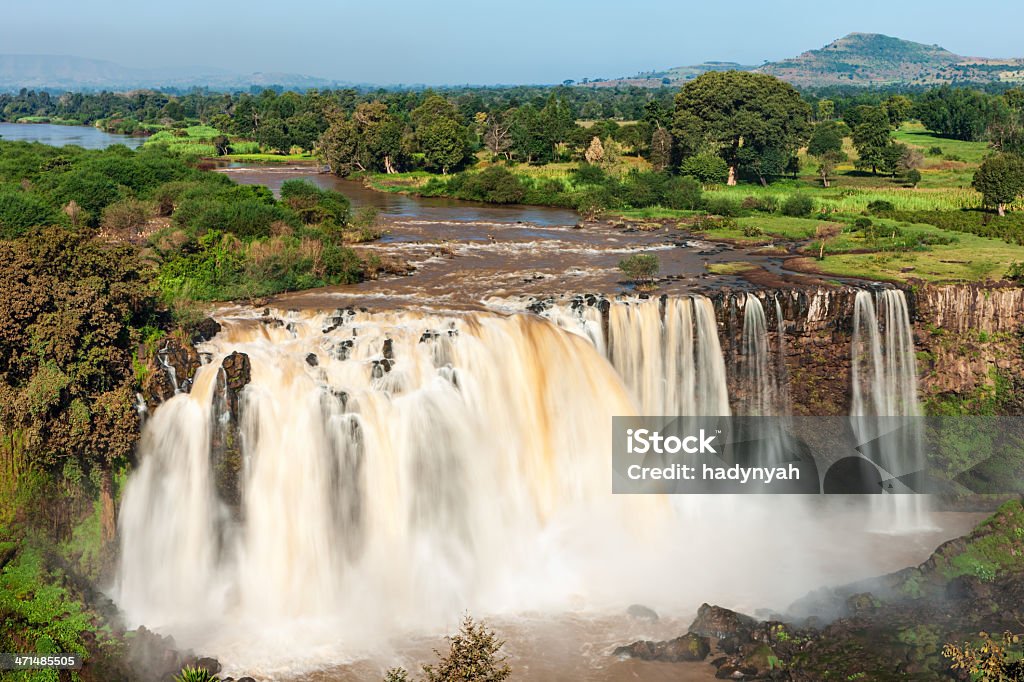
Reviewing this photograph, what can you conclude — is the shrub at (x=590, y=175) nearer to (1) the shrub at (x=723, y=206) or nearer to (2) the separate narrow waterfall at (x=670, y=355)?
(1) the shrub at (x=723, y=206)

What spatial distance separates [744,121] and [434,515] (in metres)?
53.1

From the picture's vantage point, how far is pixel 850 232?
45969 millimetres

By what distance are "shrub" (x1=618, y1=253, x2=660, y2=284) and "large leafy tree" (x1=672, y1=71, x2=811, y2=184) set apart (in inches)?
1429

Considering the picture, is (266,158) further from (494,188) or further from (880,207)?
(880,207)

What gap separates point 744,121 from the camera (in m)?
69.8

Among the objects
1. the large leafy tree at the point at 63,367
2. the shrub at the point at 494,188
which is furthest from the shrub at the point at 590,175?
the large leafy tree at the point at 63,367

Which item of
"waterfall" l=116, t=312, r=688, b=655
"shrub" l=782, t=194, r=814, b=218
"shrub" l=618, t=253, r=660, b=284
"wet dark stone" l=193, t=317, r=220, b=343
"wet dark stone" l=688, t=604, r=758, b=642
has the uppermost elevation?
"shrub" l=782, t=194, r=814, b=218

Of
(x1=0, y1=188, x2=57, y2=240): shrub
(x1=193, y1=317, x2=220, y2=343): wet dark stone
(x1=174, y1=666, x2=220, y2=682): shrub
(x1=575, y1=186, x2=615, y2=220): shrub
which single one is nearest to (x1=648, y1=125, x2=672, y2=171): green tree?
(x1=575, y1=186, x2=615, y2=220): shrub

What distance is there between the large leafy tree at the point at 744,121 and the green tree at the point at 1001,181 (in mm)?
18718

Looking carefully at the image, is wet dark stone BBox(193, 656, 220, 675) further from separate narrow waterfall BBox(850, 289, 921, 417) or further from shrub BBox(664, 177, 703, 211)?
shrub BBox(664, 177, 703, 211)

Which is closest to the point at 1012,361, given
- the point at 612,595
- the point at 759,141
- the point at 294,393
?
the point at 612,595

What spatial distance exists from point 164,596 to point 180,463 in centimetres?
341

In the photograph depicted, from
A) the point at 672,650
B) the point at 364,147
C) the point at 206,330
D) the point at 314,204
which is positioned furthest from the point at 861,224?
the point at 364,147

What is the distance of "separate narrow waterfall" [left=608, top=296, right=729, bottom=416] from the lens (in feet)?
97.8
